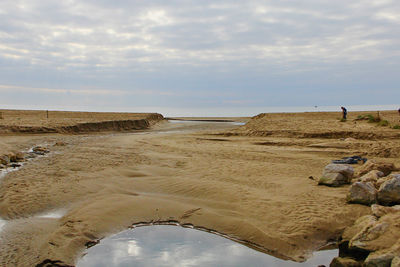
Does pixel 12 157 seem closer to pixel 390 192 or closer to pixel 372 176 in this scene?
pixel 372 176

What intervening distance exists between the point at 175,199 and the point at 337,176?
3.78 meters

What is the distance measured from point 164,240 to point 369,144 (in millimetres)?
10909

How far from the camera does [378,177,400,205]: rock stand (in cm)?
612

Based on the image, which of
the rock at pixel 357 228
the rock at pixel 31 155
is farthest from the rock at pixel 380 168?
the rock at pixel 31 155

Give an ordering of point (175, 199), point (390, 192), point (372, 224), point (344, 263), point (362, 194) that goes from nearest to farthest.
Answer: point (344, 263) < point (372, 224) < point (390, 192) < point (362, 194) < point (175, 199)

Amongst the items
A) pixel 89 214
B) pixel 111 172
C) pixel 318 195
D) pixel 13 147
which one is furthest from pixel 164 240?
pixel 13 147

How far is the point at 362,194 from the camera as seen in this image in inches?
251

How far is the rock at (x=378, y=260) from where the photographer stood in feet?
13.1

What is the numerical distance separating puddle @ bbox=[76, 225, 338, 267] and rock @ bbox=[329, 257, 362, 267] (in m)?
0.21

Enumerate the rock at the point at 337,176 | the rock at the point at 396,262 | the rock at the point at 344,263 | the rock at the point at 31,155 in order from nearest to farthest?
1. the rock at the point at 396,262
2. the rock at the point at 344,263
3. the rock at the point at 337,176
4. the rock at the point at 31,155

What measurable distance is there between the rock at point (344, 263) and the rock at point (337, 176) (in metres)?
3.33

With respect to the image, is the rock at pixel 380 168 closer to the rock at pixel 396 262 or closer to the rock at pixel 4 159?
the rock at pixel 396 262

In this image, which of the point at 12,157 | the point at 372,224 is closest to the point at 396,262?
the point at 372,224

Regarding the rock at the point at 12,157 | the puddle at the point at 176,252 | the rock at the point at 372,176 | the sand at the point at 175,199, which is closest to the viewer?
the puddle at the point at 176,252
